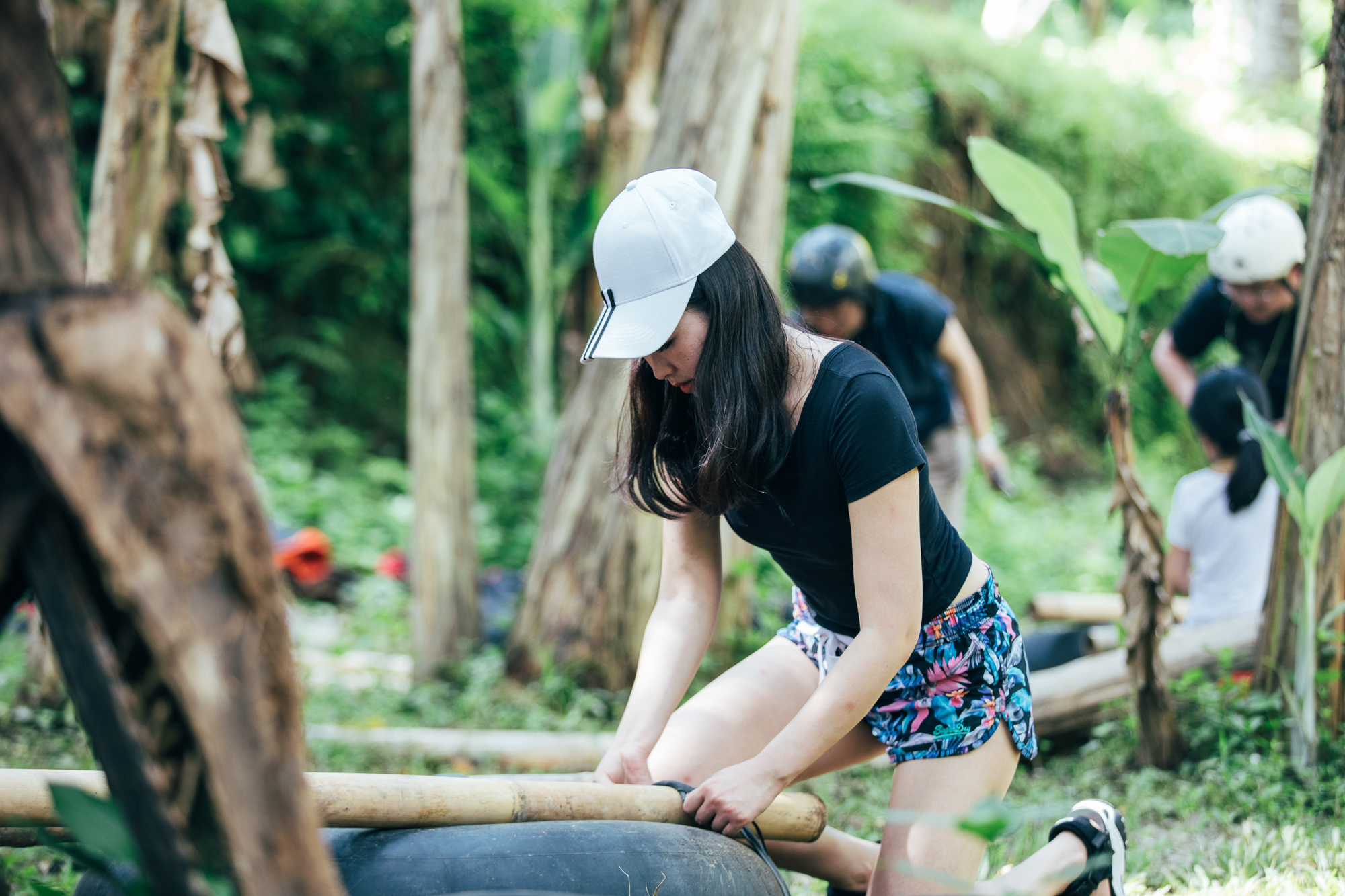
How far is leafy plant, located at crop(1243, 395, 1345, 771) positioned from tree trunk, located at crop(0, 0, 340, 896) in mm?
2559

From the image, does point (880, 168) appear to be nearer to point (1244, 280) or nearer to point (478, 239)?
point (478, 239)

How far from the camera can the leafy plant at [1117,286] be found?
2811 mm

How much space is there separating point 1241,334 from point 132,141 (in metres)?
4.33

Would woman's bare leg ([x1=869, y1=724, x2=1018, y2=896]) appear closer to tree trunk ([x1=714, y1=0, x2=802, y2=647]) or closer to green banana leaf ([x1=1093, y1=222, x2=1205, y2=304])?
green banana leaf ([x1=1093, y1=222, x2=1205, y2=304])

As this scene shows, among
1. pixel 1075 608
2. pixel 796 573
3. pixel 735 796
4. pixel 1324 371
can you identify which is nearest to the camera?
pixel 735 796

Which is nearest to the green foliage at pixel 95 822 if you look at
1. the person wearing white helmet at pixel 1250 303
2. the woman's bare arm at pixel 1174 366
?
the person wearing white helmet at pixel 1250 303

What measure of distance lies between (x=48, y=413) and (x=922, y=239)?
27.9ft

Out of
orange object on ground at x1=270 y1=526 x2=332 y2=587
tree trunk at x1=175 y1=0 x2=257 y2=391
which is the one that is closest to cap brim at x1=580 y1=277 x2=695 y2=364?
tree trunk at x1=175 y1=0 x2=257 y2=391

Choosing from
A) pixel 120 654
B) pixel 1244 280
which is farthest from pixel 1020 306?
pixel 120 654

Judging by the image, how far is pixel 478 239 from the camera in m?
7.71

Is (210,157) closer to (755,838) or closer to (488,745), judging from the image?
(488,745)

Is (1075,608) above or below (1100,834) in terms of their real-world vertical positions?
below

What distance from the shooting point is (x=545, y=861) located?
1.71 meters

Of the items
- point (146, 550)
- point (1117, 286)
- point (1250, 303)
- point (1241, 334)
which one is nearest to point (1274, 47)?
point (1241, 334)
